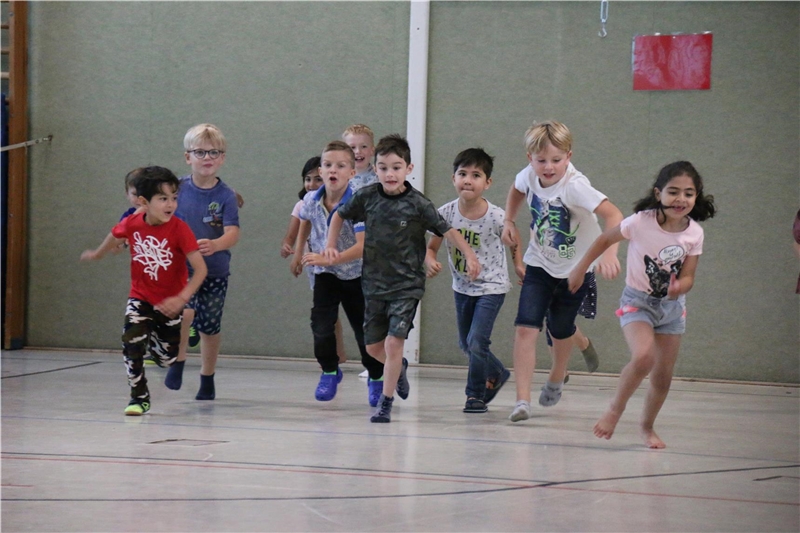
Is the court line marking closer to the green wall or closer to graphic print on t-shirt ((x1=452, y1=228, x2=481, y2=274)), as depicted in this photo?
graphic print on t-shirt ((x1=452, y1=228, x2=481, y2=274))

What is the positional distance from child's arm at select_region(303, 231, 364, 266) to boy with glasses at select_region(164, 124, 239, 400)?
0.54 m

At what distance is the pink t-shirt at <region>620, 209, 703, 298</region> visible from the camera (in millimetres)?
3828

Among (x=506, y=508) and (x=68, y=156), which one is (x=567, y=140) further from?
(x=68, y=156)

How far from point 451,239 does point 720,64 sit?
2.91m

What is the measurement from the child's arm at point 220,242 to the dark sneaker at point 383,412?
1113mm

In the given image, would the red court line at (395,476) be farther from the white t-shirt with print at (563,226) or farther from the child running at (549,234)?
the white t-shirt with print at (563,226)

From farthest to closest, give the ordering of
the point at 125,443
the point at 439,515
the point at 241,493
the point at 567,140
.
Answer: the point at 567,140 < the point at 125,443 < the point at 241,493 < the point at 439,515

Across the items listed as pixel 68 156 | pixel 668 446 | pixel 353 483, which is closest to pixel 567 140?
pixel 668 446

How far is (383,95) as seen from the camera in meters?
6.95

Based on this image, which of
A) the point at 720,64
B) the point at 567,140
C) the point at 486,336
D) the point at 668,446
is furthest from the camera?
the point at 720,64

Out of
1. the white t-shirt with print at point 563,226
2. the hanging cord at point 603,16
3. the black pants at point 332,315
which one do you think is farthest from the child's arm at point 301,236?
the hanging cord at point 603,16

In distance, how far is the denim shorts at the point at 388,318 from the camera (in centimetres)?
441

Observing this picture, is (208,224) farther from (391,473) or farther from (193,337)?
(391,473)

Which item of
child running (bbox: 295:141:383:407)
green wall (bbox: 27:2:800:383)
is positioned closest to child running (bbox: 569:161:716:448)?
child running (bbox: 295:141:383:407)
